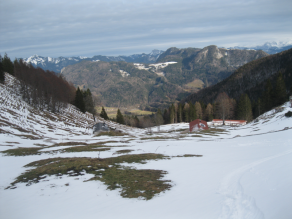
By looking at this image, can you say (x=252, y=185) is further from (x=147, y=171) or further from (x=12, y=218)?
(x=12, y=218)

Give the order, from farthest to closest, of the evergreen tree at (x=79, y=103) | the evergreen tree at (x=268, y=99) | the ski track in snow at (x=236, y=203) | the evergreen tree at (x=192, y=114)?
1. the evergreen tree at (x=192, y=114)
2. the evergreen tree at (x=79, y=103)
3. the evergreen tree at (x=268, y=99)
4. the ski track in snow at (x=236, y=203)

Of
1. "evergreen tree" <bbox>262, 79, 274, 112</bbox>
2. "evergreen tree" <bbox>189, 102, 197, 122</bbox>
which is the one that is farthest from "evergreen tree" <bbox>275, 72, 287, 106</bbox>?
"evergreen tree" <bbox>189, 102, 197, 122</bbox>

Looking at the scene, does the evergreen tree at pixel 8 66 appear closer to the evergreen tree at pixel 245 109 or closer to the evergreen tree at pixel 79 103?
the evergreen tree at pixel 79 103

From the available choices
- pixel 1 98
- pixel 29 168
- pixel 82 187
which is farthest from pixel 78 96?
pixel 82 187

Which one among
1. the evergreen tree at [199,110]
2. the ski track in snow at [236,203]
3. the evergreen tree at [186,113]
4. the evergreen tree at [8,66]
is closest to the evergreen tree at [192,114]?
the evergreen tree at [186,113]

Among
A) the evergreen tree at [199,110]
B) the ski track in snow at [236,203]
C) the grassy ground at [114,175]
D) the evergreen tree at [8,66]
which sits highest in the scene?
the evergreen tree at [8,66]

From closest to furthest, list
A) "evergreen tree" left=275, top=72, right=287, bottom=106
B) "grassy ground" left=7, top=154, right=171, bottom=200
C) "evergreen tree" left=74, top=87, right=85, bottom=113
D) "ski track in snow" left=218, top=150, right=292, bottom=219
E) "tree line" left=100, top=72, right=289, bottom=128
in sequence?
"ski track in snow" left=218, top=150, right=292, bottom=219, "grassy ground" left=7, top=154, right=171, bottom=200, "evergreen tree" left=275, top=72, right=287, bottom=106, "tree line" left=100, top=72, right=289, bottom=128, "evergreen tree" left=74, top=87, right=85, bottom=113

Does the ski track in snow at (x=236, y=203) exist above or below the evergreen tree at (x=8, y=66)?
below

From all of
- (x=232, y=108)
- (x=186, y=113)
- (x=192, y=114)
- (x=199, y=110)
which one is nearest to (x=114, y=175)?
(x=232, y=108)

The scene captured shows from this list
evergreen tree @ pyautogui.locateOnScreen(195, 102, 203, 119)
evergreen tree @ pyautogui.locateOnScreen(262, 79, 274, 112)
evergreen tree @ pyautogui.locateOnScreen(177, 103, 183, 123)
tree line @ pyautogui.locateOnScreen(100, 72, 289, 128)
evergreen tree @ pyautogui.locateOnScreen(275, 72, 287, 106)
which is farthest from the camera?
evergreen tree @ pyautogui.locateOnScreen(177, 103, 183, 123)

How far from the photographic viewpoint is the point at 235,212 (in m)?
7.39

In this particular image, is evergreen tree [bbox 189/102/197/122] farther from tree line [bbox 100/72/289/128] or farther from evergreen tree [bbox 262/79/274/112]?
evergreen tree [bbox 262/79/274/112]

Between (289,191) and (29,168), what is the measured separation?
16.8 meters

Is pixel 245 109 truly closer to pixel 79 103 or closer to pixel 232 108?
pixel 232 108
